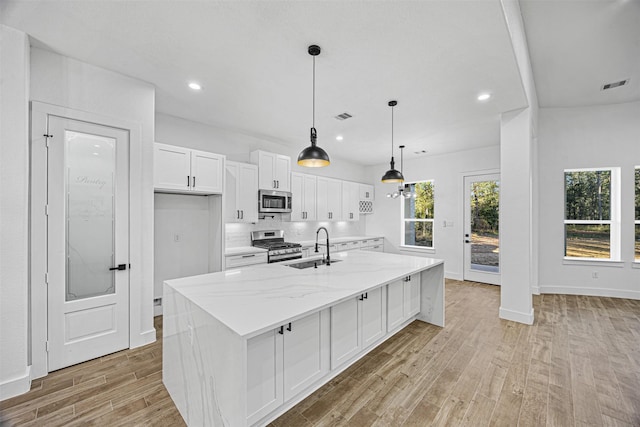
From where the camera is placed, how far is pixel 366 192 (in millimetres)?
7074

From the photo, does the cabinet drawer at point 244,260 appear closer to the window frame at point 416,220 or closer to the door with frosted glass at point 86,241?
the door with frosted glass at point 86,241

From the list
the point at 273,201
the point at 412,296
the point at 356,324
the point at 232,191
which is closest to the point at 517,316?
the point at 412,296

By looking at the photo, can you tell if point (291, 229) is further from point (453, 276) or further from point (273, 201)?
point (453, 276)

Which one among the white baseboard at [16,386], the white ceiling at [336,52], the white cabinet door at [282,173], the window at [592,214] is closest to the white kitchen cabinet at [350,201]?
the white cabinet door at [282,173]

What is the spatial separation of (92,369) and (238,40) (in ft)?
10.5

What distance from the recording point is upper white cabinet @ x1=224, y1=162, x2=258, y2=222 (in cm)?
417

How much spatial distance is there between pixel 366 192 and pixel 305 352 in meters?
5.56

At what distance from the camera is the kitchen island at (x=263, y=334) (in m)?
1.40

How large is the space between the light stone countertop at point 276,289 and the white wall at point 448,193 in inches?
135

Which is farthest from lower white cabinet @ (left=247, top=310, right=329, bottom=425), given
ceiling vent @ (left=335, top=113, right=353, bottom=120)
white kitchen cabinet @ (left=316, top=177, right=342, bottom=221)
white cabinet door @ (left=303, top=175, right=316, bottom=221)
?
white kitchen cabinet @ (left=316, top=177, right=342, bottom=221)

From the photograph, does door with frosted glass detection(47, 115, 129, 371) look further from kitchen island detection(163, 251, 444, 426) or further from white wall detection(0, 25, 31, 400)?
kitchen island detection(163, 251, 444, 426)

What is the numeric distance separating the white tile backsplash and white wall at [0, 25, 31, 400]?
2.48 m

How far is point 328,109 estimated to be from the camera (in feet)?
11.9

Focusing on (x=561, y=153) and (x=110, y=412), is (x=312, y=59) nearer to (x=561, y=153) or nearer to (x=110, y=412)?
(x=110, y=412)
